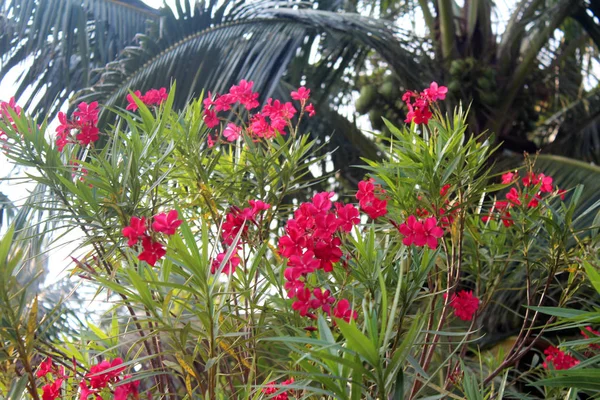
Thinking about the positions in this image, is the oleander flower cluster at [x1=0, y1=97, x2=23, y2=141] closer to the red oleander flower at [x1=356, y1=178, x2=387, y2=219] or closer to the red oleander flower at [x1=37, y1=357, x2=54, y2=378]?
the red oleander flower at [x1=37, y1=357, x2=54, y2=378]

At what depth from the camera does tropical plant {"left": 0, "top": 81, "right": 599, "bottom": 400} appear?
84 cm

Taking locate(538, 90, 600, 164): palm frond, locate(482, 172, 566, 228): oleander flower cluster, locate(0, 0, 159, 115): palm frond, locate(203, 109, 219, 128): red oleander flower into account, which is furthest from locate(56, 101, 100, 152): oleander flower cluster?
locate(538, 90, 600, 164): palm frond

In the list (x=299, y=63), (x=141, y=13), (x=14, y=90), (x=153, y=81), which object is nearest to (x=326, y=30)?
(x=299, y=63)

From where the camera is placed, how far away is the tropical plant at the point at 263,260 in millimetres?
837

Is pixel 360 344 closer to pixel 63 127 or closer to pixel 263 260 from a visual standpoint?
pixel 263 260

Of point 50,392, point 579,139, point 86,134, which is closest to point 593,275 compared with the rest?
point 50,392

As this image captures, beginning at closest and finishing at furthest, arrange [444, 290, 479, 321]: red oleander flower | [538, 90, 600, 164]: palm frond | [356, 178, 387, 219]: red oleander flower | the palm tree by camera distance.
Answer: [356, 178, 387, 219]: red oleander flower → [444, 290, 479, 321]: red oleander flower → the palm tree → [538, 90, 600, 164]: palm frond

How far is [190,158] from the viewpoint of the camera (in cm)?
119

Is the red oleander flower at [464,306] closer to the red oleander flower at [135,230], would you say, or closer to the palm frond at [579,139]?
the red oleander flower at [135,230]

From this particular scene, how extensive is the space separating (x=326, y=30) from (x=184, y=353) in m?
1.80

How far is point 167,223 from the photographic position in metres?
0.91

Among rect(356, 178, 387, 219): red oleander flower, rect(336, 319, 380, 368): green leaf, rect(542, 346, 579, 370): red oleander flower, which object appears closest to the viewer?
rect(336, 319, 380, 368): green leaf

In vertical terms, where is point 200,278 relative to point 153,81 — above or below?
below

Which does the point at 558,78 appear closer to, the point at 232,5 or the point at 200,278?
the point at 232,5
